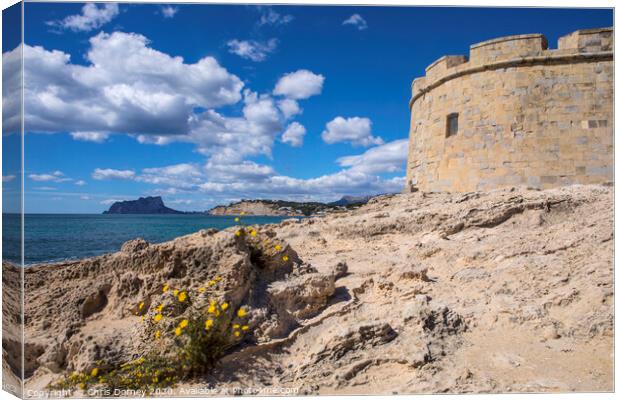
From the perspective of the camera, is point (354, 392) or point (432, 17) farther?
point (432, 17)

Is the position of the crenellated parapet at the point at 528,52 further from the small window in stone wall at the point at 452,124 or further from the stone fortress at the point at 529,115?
the small window in stone wall at the point at 452,124

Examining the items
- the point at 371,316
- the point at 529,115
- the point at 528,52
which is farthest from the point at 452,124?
the point at 371,316

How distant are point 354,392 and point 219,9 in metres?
3.84

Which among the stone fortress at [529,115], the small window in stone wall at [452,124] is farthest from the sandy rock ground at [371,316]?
the small window in stone wall at [452,124]

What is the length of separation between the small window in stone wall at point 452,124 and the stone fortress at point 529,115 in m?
0.02

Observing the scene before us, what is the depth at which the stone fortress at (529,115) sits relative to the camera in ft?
27.4

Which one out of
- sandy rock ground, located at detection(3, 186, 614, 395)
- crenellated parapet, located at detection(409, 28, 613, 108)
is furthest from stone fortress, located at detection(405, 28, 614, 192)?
sandy rock ground, located at detection(3, 186, 614, 395)

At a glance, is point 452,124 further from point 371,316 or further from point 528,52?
point 371,316

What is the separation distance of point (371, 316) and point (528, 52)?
7.48 meters

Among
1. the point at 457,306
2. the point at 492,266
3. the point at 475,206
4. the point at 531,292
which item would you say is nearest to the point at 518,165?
the point at 475,206

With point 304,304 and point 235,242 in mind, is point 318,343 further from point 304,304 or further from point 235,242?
point 235,242

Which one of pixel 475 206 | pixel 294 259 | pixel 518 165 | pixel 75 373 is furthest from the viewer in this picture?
pixel 518 165

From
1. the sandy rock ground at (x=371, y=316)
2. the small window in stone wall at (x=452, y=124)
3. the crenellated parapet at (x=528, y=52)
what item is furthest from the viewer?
the small window in stone wall at (x=452, y=124)

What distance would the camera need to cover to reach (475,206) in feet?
23.3
